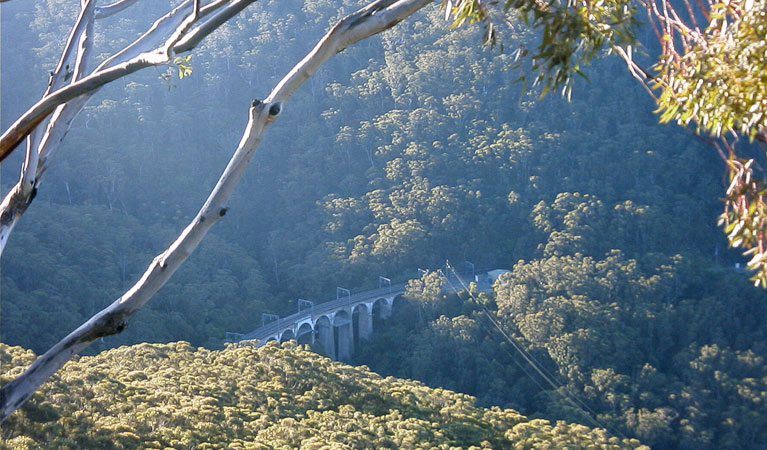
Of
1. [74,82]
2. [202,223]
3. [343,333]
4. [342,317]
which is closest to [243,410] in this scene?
[74,82]

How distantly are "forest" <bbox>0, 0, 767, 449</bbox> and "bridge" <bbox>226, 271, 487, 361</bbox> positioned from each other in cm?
70

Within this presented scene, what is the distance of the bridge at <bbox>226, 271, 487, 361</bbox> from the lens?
22.8 metres

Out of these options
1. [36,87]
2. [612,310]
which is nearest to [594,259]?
[612,310]

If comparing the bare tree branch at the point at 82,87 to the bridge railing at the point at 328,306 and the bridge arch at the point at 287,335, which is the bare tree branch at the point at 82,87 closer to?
the bridge railing at the point at 328,306

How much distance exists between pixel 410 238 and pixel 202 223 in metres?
22.0

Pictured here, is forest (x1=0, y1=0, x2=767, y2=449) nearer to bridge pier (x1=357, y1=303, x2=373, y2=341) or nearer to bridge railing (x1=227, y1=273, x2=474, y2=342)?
bridge railing (x1=227, y1=273, x2=474, y2=342)

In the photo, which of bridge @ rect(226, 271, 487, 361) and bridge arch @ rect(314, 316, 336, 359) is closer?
bridge @ rect(226, 271, 487, 361)

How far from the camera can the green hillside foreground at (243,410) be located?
5.74 metres

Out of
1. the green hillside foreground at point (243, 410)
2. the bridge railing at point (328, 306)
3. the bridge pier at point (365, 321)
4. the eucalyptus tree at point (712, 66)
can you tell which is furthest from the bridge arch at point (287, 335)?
the eucalyptus tree at point (712, 66)

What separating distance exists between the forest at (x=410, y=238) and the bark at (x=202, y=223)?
481 centimetres

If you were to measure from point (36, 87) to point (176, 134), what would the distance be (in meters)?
5.29

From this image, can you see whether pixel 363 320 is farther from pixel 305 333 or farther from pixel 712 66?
pixel 712 66

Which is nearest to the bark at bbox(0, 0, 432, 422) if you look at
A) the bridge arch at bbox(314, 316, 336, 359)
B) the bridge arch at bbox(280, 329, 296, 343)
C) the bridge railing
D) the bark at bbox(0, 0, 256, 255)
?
the bark at bbox(0, 0, 256, 255)

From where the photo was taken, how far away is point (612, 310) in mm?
20734
